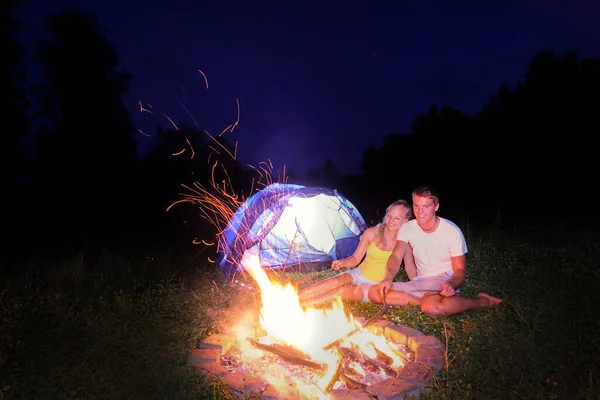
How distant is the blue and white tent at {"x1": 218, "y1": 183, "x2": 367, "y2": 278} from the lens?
8023 millimetres

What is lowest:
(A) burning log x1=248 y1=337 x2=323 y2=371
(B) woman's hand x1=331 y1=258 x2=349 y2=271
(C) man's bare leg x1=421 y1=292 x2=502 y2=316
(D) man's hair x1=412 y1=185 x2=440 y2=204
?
(A) burning log x1=248 y1=337 x2=323 y2=371

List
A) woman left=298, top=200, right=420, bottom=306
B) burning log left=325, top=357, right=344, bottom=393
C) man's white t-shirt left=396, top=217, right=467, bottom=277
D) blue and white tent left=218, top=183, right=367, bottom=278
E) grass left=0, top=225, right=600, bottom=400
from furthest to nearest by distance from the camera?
blue and white tent left=218, top=183, right=367, bottom=278
woman left=298, top=200, right=420, bottom=306
man's white t-shirt left=396, top=217, right=467, bottom=277
burning log left=325, top=357, right=344, bottom=393
grass left=0, top=225, right=600, bottom=400

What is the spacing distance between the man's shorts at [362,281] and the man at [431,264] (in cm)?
22

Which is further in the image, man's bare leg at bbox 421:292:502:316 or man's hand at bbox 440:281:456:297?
man's bare leg at bbox 421:292:502:316

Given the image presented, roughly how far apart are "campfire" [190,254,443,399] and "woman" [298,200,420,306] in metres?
0.65

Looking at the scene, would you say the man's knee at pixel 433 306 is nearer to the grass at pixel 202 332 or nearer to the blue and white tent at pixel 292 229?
the grass at pixel 202 332

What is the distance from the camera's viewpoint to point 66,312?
16.1 ft

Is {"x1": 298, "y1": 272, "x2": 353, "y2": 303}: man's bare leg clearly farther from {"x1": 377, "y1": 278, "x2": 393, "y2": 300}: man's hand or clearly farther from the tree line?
the tree line

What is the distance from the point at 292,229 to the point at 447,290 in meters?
4.24

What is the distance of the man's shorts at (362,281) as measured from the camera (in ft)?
17.9

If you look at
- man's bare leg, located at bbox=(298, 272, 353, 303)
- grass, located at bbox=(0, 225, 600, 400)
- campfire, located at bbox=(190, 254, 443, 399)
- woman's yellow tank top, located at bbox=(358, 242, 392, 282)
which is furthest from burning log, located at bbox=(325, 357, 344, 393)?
woman's yellow tank top, located at bbox=(358, 242, 392, 282)

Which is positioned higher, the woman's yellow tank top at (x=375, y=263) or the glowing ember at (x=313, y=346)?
the woman's yellow tank top at (x=375, y=263)

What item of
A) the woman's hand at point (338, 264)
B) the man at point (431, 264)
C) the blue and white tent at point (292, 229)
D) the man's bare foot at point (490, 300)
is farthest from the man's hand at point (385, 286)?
the blue and white tent at point (292, 229)

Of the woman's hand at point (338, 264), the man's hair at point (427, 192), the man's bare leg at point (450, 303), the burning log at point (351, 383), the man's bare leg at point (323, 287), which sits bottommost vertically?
the burning log at point (351, 383)
